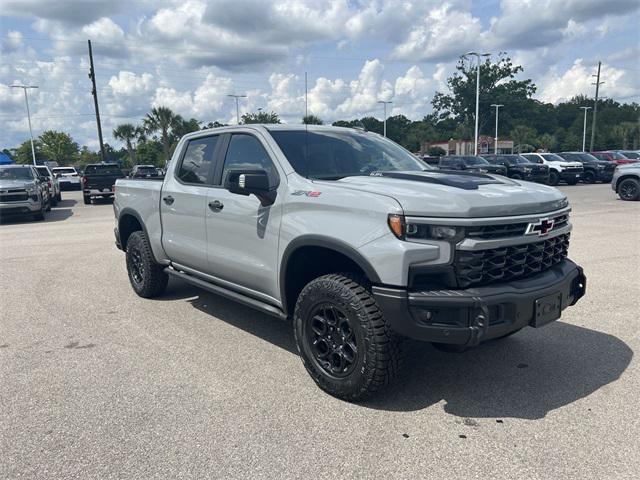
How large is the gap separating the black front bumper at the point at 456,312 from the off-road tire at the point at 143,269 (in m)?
3.64

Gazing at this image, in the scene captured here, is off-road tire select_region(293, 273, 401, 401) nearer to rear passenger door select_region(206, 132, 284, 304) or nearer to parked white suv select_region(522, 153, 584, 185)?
rear passenger door select_region(206, 132, 284, 304)

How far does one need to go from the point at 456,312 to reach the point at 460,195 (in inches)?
28.0

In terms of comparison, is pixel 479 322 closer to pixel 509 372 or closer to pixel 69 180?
pixel 509 372

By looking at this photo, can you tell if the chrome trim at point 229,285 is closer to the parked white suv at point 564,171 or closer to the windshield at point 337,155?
the windshield at point 337,155

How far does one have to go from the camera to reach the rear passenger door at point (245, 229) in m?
4.07

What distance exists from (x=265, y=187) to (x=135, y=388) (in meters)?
1.75

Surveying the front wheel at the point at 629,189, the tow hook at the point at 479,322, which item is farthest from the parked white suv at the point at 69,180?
the tow hook at the point at 479,322

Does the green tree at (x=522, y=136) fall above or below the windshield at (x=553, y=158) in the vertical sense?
above

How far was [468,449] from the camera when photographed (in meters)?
2.96

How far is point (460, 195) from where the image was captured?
3.21 m

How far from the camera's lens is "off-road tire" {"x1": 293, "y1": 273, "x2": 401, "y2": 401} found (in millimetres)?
3273

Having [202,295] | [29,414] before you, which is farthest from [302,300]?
[202,295]

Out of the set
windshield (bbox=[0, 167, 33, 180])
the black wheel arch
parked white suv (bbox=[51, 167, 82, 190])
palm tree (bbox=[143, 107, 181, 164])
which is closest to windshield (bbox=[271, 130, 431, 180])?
the black wheel arch

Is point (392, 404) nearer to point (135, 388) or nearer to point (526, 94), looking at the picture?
point (135, 388)
